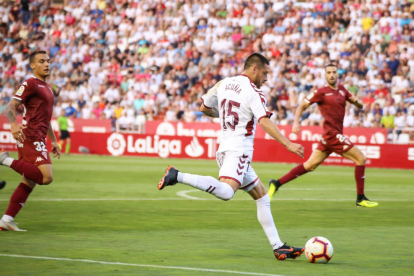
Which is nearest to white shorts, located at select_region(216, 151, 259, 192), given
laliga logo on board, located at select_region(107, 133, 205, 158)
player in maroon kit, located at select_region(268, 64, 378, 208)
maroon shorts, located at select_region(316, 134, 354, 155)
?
player in maroon kit, located at select_region(268, 64, 378, 208)

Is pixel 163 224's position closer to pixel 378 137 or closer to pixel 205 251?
pixel 205 251

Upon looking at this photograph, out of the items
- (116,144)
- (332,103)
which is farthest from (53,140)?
(116,144)

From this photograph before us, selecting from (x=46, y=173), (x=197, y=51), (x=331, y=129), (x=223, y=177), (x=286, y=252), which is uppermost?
(x=197, y=51)

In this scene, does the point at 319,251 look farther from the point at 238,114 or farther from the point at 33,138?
the point at 33,138

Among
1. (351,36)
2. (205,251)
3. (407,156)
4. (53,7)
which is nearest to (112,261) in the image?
(205,251)

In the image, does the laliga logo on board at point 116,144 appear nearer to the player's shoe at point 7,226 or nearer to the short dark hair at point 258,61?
the player's shoe at point 7,226

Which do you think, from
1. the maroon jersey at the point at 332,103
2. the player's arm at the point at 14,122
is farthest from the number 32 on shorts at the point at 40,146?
the maroon jersey at the point at 332,103

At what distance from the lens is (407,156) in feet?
81.3

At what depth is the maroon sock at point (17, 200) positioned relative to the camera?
29.6 feet

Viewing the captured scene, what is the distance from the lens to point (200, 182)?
686 centimetres

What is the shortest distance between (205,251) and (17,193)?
2.97 metres

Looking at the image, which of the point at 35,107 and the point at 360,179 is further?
the point at 360,179

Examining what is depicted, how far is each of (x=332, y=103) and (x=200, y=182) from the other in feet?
23.9

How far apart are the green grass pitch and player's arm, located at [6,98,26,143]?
1.21 m
